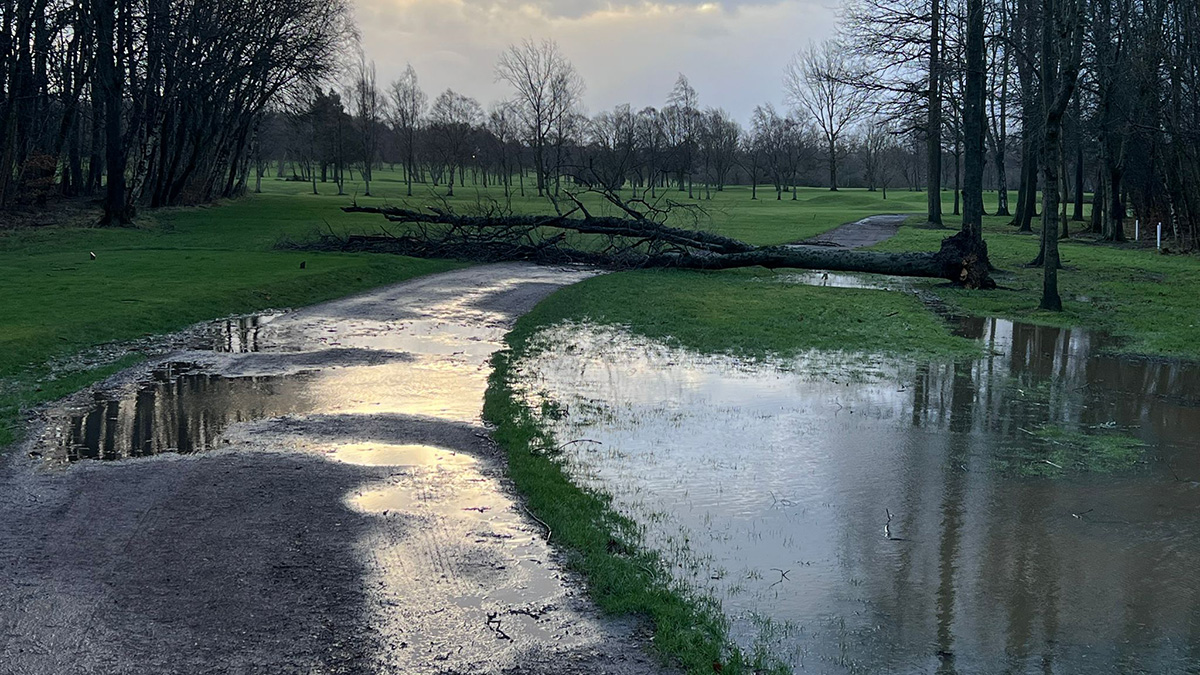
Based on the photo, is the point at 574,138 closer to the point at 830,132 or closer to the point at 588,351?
the point at 830,132

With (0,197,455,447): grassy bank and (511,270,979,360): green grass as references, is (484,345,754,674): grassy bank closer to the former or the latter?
(0,197,455,447): grassy bank

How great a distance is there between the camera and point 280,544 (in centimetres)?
602

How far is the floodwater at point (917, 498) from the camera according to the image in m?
5.03

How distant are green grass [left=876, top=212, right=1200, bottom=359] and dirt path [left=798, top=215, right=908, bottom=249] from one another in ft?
10.1

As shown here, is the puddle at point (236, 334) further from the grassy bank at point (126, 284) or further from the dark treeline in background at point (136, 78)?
the dark treeline in background at point (136, 78)

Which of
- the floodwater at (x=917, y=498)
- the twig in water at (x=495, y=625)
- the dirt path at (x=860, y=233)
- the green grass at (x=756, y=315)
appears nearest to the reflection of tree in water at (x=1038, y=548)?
the floodwater at (x=917, y=498)

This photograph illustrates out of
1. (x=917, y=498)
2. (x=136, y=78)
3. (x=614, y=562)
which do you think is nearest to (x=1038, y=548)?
(x=917, y=498)

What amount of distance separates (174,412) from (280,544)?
14.1 feet

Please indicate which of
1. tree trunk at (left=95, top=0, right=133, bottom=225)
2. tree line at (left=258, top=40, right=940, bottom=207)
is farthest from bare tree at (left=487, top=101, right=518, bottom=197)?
tree trunk at (left=95, top=0, right=133, bottom=225)

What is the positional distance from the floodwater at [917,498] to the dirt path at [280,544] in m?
1.06

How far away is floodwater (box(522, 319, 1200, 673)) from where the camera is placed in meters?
5.03

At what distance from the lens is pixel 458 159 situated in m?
89.0

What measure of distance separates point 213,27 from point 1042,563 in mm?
37934

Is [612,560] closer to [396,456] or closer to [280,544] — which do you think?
[280,544]
